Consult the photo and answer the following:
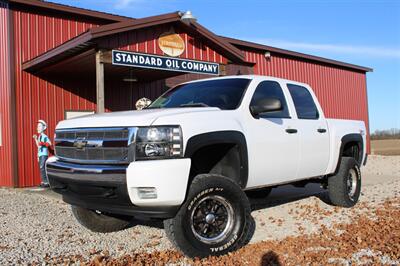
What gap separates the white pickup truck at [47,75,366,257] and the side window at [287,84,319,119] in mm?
104

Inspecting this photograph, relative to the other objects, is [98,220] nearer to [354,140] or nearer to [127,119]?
[127,119]

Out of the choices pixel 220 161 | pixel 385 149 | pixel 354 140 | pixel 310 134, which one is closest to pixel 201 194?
pixel 220 161

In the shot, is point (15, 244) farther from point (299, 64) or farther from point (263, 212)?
point (299, 64)

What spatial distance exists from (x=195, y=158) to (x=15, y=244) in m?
2.47

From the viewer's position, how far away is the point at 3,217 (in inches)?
280

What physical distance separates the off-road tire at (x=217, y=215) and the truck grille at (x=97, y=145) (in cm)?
74

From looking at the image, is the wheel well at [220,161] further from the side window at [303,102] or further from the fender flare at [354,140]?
the fender flare at [354,140]

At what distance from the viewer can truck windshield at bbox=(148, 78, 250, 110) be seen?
213 inches

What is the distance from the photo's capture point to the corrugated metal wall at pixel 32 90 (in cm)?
1182

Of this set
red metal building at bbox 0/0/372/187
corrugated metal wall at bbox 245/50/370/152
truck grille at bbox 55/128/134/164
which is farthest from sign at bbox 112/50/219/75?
corrugated metal wall at bbox 245/50/370/152

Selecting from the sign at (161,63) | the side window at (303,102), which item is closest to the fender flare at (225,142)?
the side window at (303,102)

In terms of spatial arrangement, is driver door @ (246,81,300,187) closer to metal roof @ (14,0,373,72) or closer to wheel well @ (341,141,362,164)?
wheel well @ (341,141,362,164)

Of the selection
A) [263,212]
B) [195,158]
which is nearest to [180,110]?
[195,158]

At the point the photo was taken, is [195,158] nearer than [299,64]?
Yes
